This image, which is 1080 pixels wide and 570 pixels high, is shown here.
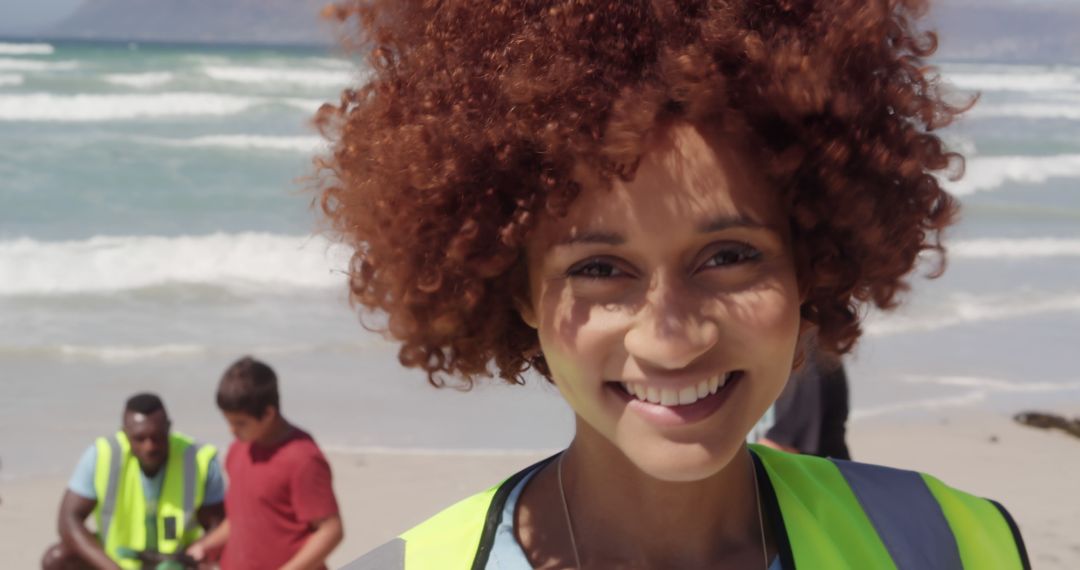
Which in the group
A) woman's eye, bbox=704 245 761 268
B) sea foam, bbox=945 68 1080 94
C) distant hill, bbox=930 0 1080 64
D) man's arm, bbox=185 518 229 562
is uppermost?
distant hill, bbox=930 0 1080 64

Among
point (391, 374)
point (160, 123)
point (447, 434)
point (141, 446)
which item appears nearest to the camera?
point (141, 446)

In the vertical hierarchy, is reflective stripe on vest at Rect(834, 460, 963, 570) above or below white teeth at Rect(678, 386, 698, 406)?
below

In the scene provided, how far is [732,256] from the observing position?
1664 mm

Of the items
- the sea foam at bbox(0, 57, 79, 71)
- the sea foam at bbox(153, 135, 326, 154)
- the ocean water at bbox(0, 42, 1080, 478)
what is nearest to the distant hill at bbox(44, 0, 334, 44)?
the sea foam at bbox(0, 57, 79, 71)

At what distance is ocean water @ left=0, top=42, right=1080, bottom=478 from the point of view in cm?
777

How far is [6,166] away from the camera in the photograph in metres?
17.4

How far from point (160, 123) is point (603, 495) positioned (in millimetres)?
21433

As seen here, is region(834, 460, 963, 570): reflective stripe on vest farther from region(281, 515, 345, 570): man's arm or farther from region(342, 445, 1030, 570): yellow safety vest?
region(281, 515, 345, 570): man's arm

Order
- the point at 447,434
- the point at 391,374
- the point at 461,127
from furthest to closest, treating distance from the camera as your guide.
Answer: the point at 391,374
the point at 447,434
the point at 461,127

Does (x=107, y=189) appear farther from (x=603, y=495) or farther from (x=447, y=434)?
(x=603, y=495)

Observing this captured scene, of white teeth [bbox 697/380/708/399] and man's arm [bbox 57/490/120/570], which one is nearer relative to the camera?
white teeth [bbox 697/380/708/399]

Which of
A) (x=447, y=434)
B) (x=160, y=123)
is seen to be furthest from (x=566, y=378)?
(x=160, y=123)

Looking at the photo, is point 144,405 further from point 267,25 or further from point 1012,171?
point 267,25

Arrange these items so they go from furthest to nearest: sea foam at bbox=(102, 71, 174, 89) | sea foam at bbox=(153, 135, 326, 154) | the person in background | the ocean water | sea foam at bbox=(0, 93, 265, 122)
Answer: sea foam at bbox=(102, 71, 174, 89) < sea foam at bbox=(0, 93, 265, 122) < sea foam at bbox=(153, 135, 326, 154) < the ocean water < the person in background
